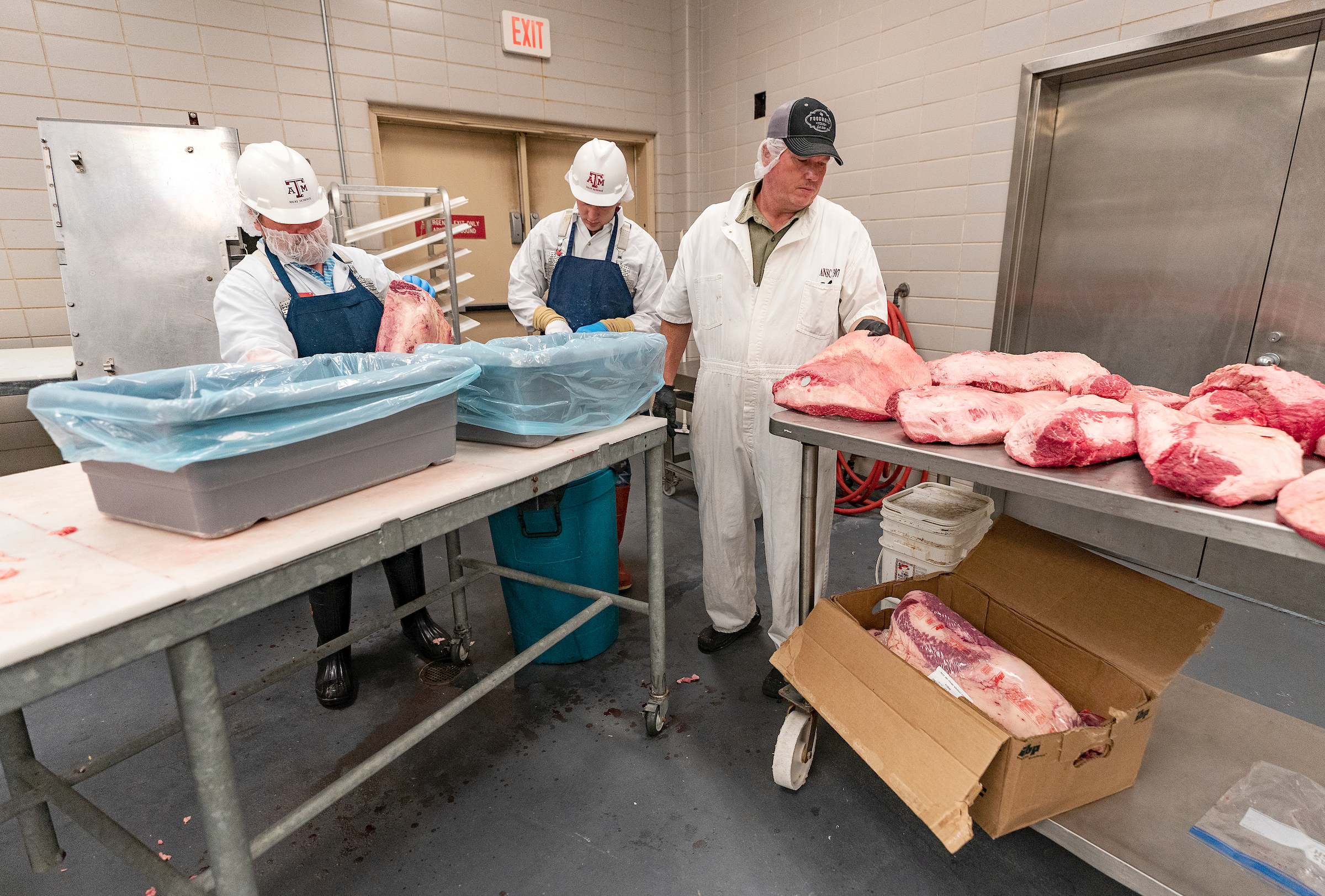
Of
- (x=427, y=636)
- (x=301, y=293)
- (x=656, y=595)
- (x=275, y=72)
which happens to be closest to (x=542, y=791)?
(x=656, y=595)

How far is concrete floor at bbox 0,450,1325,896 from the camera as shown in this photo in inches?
59.5

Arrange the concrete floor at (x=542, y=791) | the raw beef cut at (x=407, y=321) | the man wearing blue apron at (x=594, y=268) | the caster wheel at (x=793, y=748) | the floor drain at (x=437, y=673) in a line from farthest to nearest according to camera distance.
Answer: the man wearing blue apron at (x=594, y=268), the floor drain at (x=437, y=673), the raw beef cut at (x=407, y=321), the caster wheel at (x=793, y=748), the concrete floor at (x=542, y=791)

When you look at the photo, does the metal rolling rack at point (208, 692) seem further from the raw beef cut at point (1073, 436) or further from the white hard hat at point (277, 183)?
the white hard hat at point (277, 183)

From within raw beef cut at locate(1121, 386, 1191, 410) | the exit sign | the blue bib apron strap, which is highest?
the exit sign

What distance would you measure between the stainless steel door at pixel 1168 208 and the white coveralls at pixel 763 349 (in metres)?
1.62

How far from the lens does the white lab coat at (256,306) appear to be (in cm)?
185

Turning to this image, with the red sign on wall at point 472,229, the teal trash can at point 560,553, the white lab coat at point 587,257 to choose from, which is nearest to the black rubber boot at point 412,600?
the teal trash can at point 560,553

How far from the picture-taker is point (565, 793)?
1763 millimetres

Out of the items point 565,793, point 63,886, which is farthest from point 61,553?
point 565,793

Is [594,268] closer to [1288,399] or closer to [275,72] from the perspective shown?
[275,72]

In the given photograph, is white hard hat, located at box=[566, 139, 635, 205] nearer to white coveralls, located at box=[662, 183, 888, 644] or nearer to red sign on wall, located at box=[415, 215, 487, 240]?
white coveralls, located at box=[662, 183, 888, 644]

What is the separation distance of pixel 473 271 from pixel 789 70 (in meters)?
2.54

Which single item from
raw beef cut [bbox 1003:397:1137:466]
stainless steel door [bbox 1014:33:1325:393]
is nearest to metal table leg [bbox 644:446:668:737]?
raw beef cut [bbox 1003:397:1137:466]

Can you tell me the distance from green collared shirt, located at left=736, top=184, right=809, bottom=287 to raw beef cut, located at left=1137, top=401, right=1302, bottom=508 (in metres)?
1.31
